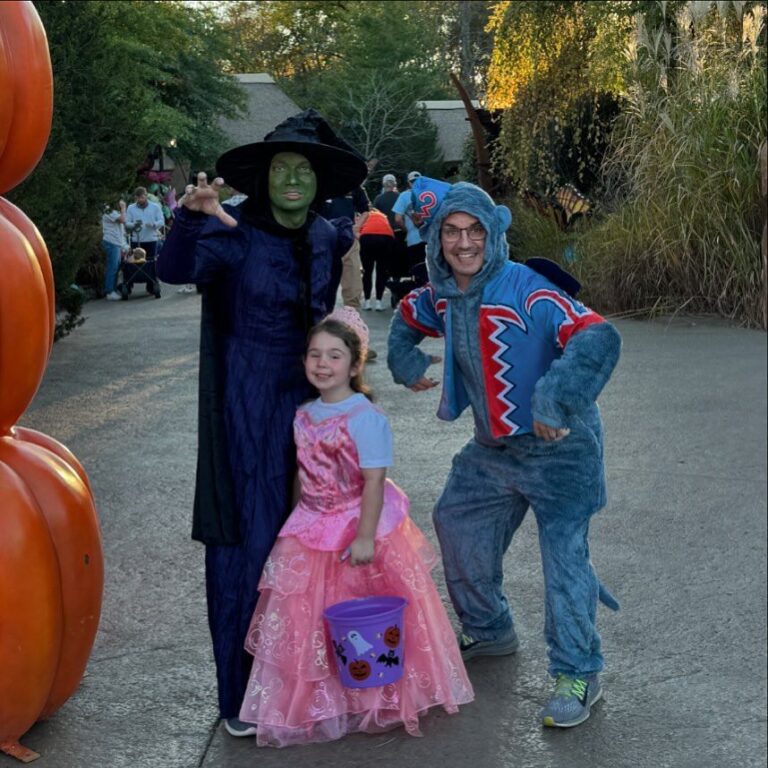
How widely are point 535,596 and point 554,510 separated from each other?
1.14 meters

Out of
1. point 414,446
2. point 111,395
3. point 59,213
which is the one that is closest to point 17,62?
point 414,446

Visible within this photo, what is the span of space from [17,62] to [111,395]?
631 cm

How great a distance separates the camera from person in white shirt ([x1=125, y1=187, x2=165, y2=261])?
61.1 feet

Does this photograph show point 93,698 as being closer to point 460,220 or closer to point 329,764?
point 329,764

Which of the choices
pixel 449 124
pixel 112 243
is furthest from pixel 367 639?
pixel 449 124

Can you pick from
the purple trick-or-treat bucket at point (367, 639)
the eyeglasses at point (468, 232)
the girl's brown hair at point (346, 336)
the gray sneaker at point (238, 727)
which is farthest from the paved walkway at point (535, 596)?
the eyeglasses at point (468, 232)

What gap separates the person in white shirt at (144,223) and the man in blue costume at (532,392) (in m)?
15.3

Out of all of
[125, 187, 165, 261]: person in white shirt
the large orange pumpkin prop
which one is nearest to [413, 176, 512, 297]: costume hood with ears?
the large orange pumpkin prop

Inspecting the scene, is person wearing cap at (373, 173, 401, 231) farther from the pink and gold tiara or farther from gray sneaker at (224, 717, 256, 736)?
gray sneaker at (224, 717, 256, 736)

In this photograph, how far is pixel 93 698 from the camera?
12.5 feet

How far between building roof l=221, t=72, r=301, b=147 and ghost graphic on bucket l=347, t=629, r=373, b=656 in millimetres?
37018

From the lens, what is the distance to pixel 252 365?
11.5ft

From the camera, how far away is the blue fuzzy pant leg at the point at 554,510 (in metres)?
3.63

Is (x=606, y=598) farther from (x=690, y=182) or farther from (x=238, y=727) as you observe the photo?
(x=690, y=182)
